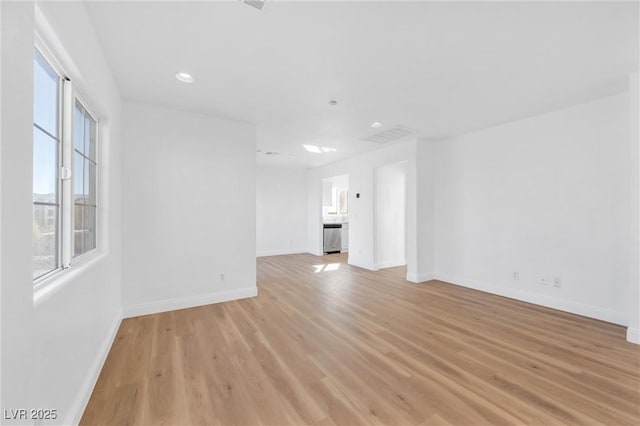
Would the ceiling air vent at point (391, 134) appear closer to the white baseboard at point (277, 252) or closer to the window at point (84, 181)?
the window at point (84, 181)

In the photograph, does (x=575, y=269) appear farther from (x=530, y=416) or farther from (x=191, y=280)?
(x=191, y=280)

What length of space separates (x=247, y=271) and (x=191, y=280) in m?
0.74

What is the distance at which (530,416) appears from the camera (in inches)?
62.8

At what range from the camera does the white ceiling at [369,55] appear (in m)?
1.73

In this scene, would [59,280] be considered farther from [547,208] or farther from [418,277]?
[547,208]

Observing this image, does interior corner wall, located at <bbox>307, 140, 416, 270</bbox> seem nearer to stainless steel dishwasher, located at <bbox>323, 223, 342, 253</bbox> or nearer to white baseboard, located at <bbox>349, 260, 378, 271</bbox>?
white baseboard, located at <bbox>349, 260, 378, 271</bbox>

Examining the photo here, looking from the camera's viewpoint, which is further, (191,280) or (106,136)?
(191,280)

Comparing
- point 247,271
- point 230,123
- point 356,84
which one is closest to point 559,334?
point 356,84

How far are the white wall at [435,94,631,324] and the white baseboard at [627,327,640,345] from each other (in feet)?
1.57

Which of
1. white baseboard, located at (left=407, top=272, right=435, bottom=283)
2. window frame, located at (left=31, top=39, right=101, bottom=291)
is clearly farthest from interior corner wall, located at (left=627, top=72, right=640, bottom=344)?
window frame, located at (left=31, top=39, right=101, bottom=291)

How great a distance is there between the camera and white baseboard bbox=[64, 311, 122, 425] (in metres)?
1.49

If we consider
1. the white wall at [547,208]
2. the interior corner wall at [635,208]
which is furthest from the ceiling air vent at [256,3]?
the white wall at [547,208]

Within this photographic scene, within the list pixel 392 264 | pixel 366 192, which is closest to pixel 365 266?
pixel 392 264

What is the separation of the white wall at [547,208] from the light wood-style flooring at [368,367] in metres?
0.47
